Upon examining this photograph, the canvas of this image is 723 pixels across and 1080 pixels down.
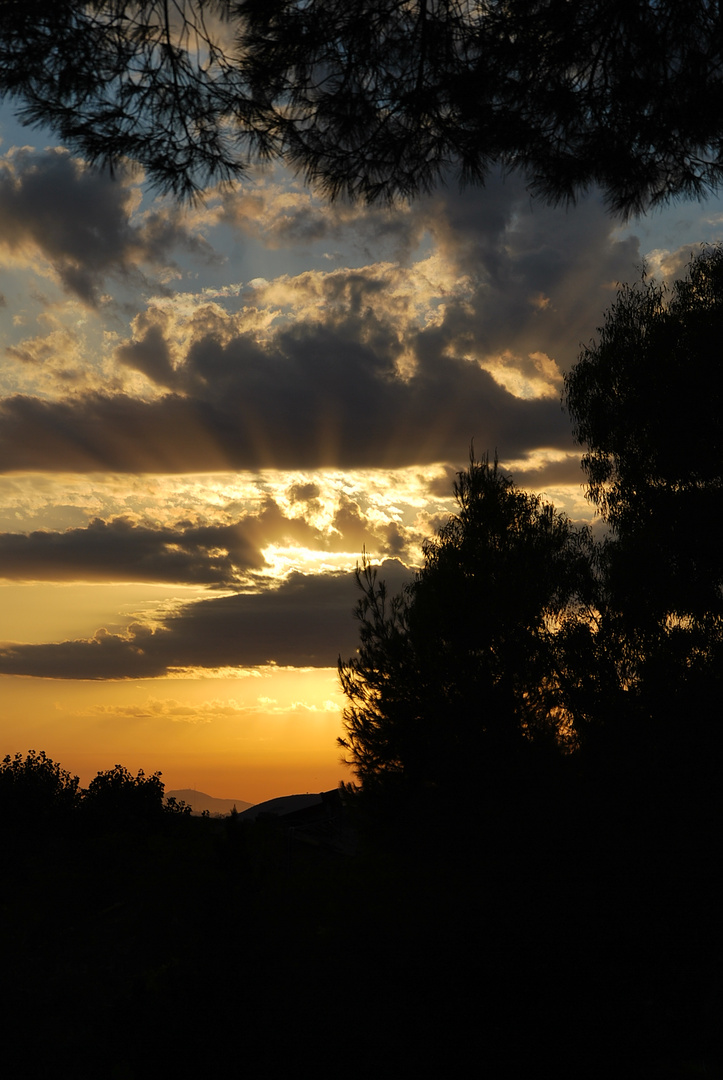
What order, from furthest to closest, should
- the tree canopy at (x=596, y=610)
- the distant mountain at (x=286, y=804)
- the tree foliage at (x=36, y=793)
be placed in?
the distant mountain at (x=286, y=804), the tree foliage at (x=36, y=793), the tree canopy at (x=596, y=610)

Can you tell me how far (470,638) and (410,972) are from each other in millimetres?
9982

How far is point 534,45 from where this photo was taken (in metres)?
6.82

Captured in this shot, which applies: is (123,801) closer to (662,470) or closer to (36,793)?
(36,793)

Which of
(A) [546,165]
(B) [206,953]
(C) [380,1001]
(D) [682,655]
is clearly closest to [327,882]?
(B) [206,953]

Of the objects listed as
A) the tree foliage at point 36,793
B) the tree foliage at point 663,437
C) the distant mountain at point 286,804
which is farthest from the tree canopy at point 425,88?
the distant mountain at point 286,804

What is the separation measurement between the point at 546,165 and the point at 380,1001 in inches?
400

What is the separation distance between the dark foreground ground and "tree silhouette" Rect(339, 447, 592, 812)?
316 cm

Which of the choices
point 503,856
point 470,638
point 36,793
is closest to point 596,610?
point 470,638

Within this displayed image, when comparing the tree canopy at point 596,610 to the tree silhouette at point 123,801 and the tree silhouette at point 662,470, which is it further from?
the tree silhouette at point 123,801

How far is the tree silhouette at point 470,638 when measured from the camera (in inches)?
613

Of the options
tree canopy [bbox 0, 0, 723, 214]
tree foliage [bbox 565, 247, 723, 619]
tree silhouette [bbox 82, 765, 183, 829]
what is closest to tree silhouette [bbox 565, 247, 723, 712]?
tree foliage [bbox 565, 247, 723, 619]

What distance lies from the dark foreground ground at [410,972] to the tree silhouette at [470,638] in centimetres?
316

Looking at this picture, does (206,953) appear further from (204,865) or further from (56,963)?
(56,963)

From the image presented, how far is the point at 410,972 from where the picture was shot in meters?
9.70
